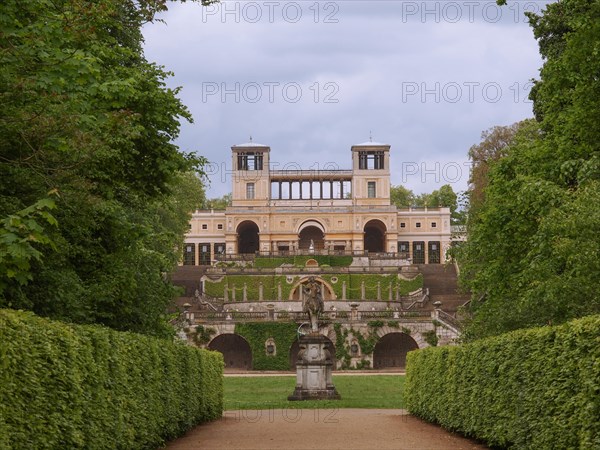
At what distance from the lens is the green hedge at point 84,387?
28.2 ft

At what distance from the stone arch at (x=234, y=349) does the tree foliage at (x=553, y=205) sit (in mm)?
32898

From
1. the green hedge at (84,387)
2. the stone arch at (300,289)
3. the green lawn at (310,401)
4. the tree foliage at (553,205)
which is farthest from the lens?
the stone arch at (300,289)

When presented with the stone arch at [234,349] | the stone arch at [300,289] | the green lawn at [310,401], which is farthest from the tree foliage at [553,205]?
the stone arch at [300,289]

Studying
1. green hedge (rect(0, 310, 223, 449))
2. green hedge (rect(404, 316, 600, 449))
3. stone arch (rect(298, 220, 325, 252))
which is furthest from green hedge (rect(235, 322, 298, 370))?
green hedge (rect(0, 310, 223, 449))

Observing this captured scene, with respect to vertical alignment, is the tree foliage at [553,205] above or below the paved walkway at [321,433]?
above

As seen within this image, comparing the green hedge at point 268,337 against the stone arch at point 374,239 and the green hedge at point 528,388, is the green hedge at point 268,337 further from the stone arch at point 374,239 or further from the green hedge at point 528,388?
the stone arch at point 374,239

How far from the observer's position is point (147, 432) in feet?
47.0

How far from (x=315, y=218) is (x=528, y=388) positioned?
79359mm

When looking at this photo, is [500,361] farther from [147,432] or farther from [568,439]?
→ [147,432]

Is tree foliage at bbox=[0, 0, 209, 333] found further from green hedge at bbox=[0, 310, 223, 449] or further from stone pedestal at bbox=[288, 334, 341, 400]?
stone pedestal at bbox=[288, 334, 341, 400]

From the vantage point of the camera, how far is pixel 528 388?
12383mm

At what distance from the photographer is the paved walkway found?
15492mm

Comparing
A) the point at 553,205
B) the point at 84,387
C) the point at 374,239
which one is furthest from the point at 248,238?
the point at 84,387

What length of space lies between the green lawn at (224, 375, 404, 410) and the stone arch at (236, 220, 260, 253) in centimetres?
4913
